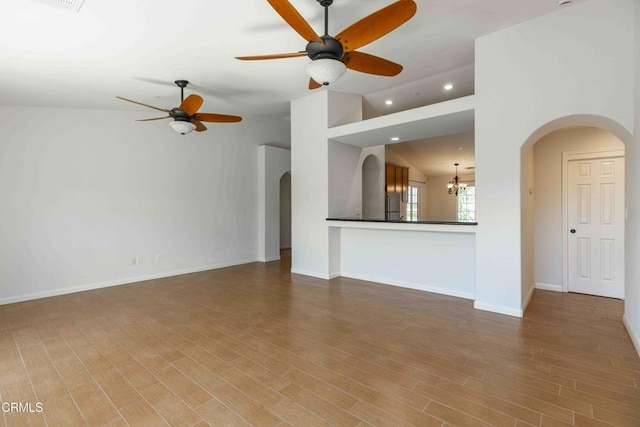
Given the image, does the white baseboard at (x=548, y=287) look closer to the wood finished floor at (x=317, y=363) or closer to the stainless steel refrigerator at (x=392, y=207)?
the wood finished floor at (x=317, y=363)

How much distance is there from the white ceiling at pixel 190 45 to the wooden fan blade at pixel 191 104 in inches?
14.6

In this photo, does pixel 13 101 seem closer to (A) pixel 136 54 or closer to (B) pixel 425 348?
(A) pixel 136 54

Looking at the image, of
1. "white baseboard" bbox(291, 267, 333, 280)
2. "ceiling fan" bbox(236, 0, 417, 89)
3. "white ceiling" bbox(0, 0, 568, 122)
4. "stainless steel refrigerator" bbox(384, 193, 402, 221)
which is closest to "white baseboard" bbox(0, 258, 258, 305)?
"white baseboard" bbox(291, 267, 333, 280)

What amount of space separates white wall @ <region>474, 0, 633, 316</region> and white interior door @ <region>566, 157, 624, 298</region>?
67.7 inches

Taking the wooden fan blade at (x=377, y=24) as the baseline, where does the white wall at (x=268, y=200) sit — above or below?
below


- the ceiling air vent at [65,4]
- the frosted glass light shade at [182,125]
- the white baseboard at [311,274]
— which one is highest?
the ceiling air vent at [65,4]

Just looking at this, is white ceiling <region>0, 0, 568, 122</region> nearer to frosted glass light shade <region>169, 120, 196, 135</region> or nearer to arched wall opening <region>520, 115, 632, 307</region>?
frosted glass light shade <region>169, 120, 196, 135</region>

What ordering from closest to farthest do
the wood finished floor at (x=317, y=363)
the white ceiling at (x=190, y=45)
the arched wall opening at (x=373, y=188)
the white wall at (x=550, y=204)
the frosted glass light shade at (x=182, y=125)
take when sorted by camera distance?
the wood finished floor at (x=317, y=363) < the white ceiling at (x=190, y=45) < the frosted glass light shade at (x=182, y=125) < the white wall at (x=550, y=204) < the arched wall opening at (x=373, y=188)

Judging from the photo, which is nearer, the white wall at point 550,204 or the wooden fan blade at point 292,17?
the wooden fan blade at point 292,17

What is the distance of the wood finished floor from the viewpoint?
1.89m

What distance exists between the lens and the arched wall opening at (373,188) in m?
7.68

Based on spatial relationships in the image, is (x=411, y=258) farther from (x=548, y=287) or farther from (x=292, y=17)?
(x=292, y=17)

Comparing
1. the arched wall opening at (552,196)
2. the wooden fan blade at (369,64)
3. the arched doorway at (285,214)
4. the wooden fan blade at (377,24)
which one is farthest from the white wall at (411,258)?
the arched doorway at (285,214)

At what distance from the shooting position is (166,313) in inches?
144
